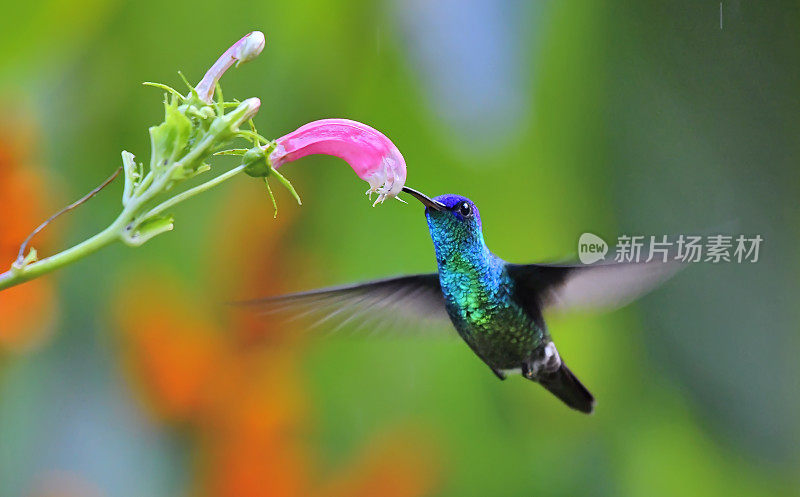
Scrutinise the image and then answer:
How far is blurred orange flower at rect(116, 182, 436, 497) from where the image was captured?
5.00 feet

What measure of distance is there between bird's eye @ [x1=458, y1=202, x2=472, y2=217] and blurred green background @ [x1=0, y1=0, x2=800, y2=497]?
0.45 m

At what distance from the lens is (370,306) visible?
976 millimetres

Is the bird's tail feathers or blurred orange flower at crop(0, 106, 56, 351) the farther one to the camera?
blurred orange flower at crop(0, 106, 56, 351)

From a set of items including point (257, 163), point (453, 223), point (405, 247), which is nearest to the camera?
point (257, 163)

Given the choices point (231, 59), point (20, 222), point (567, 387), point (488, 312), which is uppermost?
point (20, 222)

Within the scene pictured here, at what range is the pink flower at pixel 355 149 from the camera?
0.75 m

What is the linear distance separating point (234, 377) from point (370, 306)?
2.11 feet

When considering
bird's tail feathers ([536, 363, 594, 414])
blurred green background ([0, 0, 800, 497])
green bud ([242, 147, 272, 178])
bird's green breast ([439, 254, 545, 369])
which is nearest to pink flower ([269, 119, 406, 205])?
green bud ([242, 147, 272, 178])

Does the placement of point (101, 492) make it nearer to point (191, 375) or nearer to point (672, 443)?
point (191, 375)

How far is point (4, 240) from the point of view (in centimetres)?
138

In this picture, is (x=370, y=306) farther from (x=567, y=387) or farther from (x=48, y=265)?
(x=48, y=265)

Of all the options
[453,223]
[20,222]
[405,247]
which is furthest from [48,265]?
[405,247]

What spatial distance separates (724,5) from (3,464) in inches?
66.1

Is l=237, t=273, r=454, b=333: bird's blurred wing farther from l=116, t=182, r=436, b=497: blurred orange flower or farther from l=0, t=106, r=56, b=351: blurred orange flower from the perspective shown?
l=0, t=106, r=56, b=351: blurred orange flower
